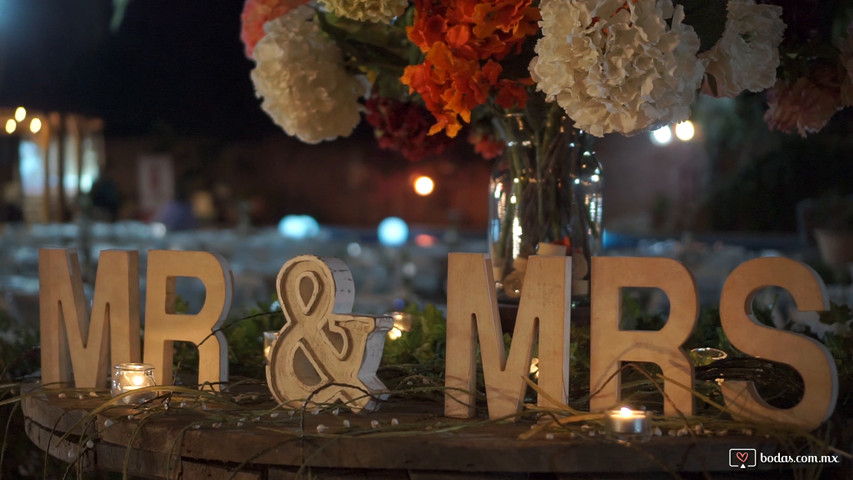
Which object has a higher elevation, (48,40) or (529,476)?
(48,40)

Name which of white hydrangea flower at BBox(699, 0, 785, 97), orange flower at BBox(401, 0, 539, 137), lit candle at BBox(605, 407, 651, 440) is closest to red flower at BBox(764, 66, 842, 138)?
white hydrangea flower at BBox(699, 0, 785, 97)

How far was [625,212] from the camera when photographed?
14141 millimetres

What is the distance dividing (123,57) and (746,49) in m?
3.85

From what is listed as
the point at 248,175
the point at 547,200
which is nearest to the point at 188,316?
the point at 547,200

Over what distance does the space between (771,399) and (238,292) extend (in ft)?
12.9

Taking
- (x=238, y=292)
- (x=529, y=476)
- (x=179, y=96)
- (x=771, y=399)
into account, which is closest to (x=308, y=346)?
(x=529, y=476)

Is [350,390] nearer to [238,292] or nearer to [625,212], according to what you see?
[238,292]

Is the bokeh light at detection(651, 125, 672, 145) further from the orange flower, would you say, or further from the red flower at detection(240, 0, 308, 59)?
the red flower at detection(240, 0, 308, 59)

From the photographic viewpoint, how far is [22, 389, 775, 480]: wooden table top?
1138 mm

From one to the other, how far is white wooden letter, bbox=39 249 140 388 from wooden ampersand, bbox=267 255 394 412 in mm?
283

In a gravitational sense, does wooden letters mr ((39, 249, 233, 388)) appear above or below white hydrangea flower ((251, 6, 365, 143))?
below

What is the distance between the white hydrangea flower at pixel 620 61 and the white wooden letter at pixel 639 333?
0.67 feet

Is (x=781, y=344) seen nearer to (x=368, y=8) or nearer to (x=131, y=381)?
(x=368, y=8)

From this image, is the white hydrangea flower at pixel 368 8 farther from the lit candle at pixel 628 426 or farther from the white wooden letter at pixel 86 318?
the lit candle at pixel 628 426
